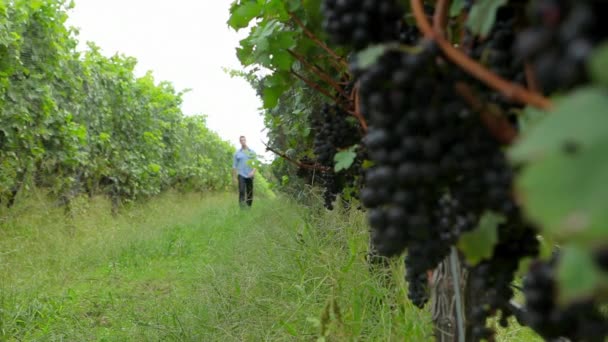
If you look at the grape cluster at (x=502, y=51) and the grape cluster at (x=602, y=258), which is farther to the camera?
the grape cluster at (x=502, y=51)

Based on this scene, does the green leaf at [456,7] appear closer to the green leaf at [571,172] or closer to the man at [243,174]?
the green leaf at [571,172]

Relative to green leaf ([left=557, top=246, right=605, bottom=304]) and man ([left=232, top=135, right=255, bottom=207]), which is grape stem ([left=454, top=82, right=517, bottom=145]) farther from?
man ([left=232, top=135, right=255, bottom=207])

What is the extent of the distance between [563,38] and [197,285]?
13.7 feet

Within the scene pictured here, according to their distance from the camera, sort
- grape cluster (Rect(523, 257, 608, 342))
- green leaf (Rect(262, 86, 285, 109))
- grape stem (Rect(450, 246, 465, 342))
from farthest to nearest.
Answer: green leaf (Rect(262, 86, 285, 109)) → grape stem (Rect(450, 246, 465, 342)) → grape cluster (Rect(523, 257, 608, 342))

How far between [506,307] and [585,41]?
0.60 m

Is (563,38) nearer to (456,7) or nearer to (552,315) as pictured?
(552,315)

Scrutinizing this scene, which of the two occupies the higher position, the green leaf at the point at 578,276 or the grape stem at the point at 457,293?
the green leaf at the point at 578,276

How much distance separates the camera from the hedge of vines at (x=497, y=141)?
325mm

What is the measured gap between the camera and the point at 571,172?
0.32 meters

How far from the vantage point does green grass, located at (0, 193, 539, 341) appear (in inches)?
99.7

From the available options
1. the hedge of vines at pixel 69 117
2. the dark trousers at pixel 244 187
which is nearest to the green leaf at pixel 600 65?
the hedge of vines at pixel 69 117

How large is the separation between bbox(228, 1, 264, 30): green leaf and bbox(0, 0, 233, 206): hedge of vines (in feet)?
14.0

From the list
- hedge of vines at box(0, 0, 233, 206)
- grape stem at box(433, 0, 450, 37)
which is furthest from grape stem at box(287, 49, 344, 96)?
hedge of vines at box(0, 0, 233, 206)

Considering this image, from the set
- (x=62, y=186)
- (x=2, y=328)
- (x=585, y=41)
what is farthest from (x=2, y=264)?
(x=585, y=41)
